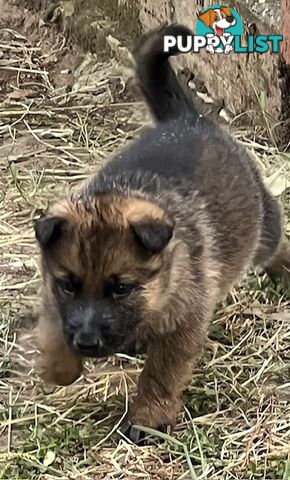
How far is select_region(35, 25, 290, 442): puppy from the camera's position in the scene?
4043 millimetres

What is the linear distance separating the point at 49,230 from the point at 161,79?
5.41 feet

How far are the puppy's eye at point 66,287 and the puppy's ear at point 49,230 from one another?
0.49 ft

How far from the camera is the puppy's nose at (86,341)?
3969 millimetres

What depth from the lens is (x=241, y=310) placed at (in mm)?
5500

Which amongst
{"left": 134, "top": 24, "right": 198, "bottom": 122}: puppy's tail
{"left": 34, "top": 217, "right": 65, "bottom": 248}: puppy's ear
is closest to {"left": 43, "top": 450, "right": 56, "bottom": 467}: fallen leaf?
{"left": 34, "top": 217, "right": 65, "bottom": 248}: puppy's ear

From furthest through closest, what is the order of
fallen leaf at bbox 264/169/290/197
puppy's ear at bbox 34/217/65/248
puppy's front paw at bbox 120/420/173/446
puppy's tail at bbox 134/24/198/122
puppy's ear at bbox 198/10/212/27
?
puppy's ear at bbox 198/10/212/27 < fallen leaf at bbox 264/169/290/197 < puppy's tail at bbox 134/24/198/122 < puppy's front paw at bbox 120/420/173/446 < puppy's ear at bbox 34/217/65/248

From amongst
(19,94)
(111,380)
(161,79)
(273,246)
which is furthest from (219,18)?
(111,380)

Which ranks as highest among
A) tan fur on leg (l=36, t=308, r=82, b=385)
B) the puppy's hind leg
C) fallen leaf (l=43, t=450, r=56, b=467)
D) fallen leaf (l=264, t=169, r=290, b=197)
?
tan fur on leg (l=36, t=308, r=82, b=385)

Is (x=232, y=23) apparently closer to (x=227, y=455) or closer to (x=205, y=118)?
(x=205, y=118)

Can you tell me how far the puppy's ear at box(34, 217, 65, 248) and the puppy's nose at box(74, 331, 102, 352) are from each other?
38 centimetres

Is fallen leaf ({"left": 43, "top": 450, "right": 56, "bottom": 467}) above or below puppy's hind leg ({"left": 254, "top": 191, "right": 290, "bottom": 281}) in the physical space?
above

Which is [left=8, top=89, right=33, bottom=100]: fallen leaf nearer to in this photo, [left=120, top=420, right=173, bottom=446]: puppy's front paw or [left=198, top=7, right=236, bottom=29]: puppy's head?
[left=198, top=7, right=236, bottom=29]: puppy's head

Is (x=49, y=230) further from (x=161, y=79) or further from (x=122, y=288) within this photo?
(x=161, y=79)

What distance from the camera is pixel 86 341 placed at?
156 inches
